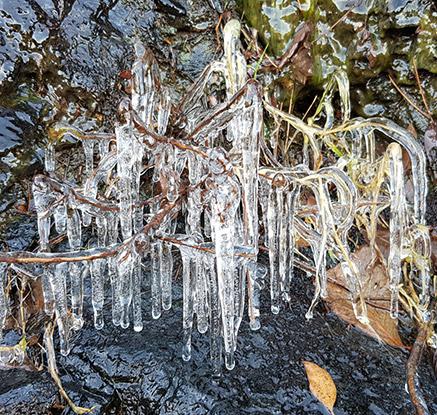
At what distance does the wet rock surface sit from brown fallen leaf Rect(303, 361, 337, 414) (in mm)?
29

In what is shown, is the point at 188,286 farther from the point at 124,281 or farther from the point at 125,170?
the point at 125,170

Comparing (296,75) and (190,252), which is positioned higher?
(296,75)

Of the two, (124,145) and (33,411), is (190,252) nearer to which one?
(124,145)

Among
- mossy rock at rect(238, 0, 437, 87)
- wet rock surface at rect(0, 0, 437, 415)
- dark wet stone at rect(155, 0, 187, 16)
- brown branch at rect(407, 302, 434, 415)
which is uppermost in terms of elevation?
dark wet stone at rect(155, 0, 187, 16)

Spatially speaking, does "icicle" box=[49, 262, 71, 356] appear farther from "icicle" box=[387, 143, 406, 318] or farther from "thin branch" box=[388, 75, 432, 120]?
"thin branch" box=[388, 75, 432, 120]

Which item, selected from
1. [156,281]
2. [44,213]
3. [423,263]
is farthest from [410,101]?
[44,213]

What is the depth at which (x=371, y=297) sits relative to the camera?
99.0 inches

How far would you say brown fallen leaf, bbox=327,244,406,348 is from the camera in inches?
92.0

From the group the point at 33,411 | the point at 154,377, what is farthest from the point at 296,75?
the point at 33,411

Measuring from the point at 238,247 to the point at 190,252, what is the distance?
8.8 inches

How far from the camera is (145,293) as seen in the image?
2260mm

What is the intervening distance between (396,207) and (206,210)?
2.75 feet

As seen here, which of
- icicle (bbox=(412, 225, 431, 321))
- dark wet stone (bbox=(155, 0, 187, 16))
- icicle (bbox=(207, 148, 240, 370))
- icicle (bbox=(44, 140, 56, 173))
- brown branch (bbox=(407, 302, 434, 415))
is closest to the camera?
icicle (bbox=(207, 148, 240, 370))

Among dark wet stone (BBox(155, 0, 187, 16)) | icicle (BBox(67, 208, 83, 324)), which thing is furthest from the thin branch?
icicle (BBox(67, 208, 83, 324))
